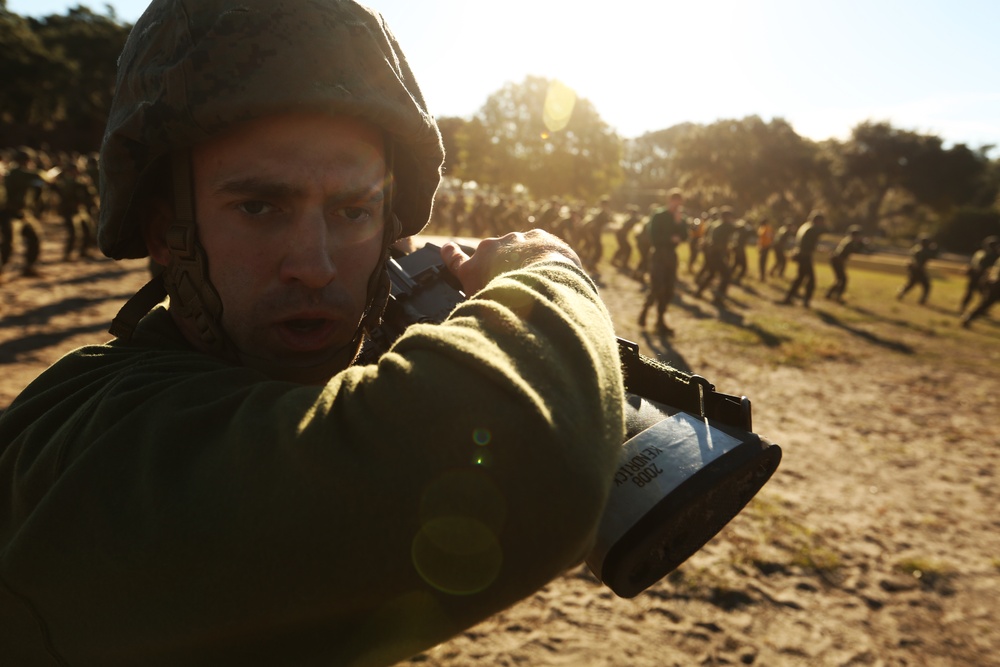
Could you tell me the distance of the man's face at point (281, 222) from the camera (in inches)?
45.3

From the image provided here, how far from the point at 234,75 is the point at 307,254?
36cm

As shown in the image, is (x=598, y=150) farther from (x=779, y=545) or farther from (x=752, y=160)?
(x=779, y=545)

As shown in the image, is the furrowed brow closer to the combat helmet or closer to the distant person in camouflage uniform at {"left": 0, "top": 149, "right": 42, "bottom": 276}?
the combat helmet

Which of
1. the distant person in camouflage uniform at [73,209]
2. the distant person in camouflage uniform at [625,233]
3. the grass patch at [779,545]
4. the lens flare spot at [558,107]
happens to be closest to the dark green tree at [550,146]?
the lens flare spot at [558,107]

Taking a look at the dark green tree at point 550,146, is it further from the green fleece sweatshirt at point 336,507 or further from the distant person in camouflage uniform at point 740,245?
the green fleece sweatshirt at point 336,507

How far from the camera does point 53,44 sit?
56906 mm

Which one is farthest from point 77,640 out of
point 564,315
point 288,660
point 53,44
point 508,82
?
point 53,44

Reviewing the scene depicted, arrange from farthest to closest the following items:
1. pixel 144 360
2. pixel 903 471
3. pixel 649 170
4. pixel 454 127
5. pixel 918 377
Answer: pixel 649 170, pixel 454 127, pixel 918 377, pixel 903 471, pixel 144 360

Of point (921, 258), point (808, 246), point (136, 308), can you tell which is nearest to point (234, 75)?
point (136, 308)

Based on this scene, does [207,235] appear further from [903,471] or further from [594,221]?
[594,221]

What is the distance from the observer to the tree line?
170ft

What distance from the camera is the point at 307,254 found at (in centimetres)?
117

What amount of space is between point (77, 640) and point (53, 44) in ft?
249

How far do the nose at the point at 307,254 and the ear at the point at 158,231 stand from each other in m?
0.42
